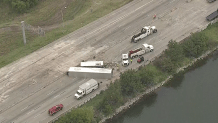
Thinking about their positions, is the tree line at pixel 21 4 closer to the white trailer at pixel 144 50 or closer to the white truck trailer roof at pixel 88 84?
the white trailer at pixel 144 50

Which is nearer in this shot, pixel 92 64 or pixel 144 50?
pixel 92 64

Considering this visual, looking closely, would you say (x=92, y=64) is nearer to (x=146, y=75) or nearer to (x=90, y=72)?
(x=90, y=72)

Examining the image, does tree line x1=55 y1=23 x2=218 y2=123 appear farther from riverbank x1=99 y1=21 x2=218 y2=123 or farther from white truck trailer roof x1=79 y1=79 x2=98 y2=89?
white truck trailer roof x1=79 y1=79 x2=98 y2=89

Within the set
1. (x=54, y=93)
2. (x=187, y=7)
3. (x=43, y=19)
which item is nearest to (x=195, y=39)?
(x=187, y=7)

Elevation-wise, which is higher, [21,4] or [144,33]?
[21,4]

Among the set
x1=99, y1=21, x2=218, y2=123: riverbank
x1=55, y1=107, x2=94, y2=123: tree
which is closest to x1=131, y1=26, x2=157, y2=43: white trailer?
x1=99, y1=21, x2=218, y2=123: riverbank

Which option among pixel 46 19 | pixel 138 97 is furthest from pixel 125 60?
pixel 46 19
